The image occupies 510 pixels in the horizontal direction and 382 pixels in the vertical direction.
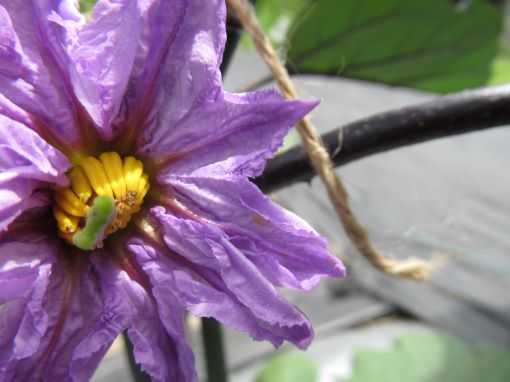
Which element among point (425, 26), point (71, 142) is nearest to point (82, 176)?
point (71, 142)

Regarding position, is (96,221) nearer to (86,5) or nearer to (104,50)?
(104,50)

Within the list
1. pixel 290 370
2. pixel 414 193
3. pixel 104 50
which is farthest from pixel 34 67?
pixel 290 370

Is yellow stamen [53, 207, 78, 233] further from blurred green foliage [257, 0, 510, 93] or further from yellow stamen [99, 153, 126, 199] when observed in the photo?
blurred green foliage [257, 0, 510, 93]

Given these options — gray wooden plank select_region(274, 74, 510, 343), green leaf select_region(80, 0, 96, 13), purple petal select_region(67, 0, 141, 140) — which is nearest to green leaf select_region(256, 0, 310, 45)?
gray wooden plank select_region(274, 74, 510, 343)

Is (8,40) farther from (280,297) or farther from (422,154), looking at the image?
(422,154)

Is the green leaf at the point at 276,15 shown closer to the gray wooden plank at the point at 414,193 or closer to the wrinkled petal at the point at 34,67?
the gray wooden plank at the point at 414,193
